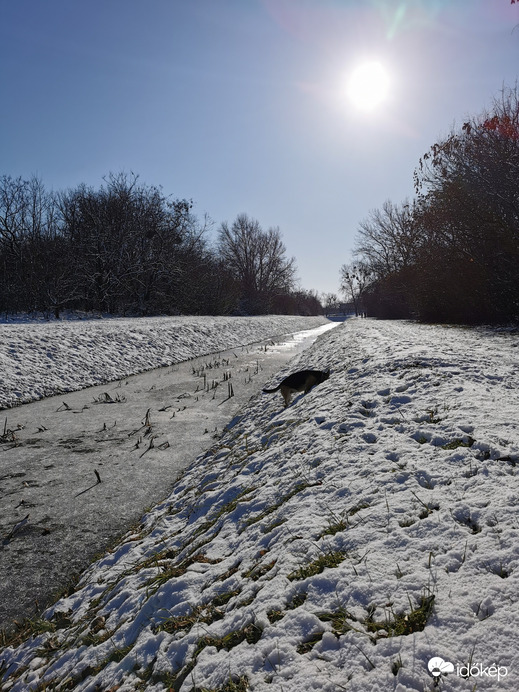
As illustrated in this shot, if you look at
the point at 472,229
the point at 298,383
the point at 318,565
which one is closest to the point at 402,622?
the point at 318,565

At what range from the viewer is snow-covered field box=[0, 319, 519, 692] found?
4.76 feet

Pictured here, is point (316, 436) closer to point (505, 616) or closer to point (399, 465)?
point (399, 465)

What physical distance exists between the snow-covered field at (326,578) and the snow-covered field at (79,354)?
22.1 feet

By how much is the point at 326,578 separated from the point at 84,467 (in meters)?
4.03

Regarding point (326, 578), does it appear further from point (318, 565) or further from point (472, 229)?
point (472, 229)

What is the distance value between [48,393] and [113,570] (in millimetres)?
7051

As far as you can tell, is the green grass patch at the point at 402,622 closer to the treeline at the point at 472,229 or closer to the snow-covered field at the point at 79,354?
the snow-covered field at the point at 79,354

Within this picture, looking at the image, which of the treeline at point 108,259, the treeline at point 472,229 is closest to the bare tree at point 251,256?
the treeline at point 108,259

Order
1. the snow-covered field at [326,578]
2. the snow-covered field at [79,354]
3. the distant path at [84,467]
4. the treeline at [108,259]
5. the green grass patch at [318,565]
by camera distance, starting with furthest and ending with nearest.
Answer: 1. the treeline at [108,259]
2. the snow-covered field at [79,354]
3. the distant path at [84,467]
4. the green grass patch at [318,565]
5. the snow-covered field at [326,578]

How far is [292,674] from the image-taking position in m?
1.46

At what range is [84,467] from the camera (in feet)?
15.9

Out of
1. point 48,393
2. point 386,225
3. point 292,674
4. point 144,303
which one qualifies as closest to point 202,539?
point 292,674

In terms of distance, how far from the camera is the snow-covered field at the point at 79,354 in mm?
8734

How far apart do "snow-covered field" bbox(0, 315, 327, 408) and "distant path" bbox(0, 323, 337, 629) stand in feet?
2.41
